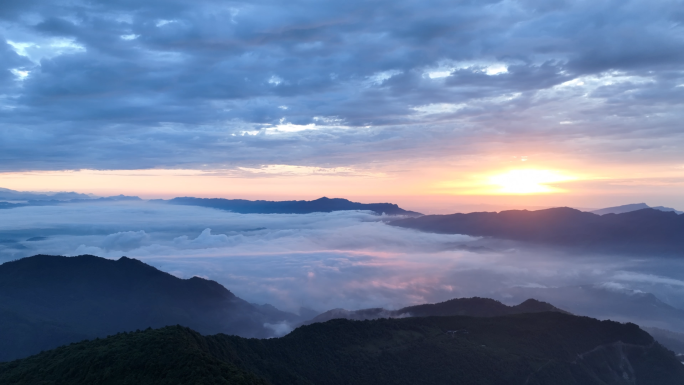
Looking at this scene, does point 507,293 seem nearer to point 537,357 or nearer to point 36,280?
point 537,357

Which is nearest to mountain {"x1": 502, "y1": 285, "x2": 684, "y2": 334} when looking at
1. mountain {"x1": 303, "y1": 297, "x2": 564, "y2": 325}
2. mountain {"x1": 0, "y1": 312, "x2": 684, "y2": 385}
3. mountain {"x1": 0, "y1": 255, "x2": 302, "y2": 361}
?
mountain {"x1": 303, "y1": 297, "x2": 564, "y2": 325}

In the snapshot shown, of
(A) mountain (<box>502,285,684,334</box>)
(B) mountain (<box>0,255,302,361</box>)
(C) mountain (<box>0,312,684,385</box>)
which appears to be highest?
(C) mountain (<box>0,312,684,385</box>)

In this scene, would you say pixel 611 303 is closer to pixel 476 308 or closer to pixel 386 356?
pixel 476 308

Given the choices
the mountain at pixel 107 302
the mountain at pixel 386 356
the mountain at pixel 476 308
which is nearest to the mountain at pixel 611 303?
the mountain at pixel 476 308

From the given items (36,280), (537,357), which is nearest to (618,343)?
(537,357)

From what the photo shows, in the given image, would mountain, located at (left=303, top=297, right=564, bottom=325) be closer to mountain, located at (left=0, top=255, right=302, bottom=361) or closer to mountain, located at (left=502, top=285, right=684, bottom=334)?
mountain, located at (left=0, top=255, right=302, bottom=361)

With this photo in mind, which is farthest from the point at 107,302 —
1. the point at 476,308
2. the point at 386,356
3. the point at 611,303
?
the point at 611,303
